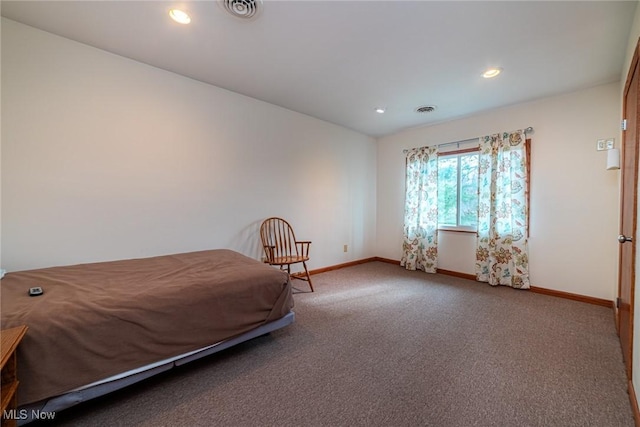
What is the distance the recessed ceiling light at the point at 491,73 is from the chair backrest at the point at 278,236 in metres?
2.81

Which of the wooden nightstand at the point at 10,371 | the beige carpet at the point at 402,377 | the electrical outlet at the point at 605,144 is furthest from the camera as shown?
the electrical outlet at the point at 605,144

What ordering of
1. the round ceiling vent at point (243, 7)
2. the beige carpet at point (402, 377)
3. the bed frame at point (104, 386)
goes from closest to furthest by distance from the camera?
the bed frame at point (104, 386), the beige carpet at point (402, 377), the round ceiling vent at point (243, 7)

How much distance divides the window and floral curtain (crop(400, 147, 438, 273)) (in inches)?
5.6

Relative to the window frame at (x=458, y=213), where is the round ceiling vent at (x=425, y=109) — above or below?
above

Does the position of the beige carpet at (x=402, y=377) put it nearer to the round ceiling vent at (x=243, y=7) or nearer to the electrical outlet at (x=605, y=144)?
the electrical outlet at (x=605, y=144)

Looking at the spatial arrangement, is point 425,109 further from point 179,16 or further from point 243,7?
point 179,16

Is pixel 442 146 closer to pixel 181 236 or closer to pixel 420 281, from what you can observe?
pixel 420 281

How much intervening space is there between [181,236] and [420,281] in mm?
3193

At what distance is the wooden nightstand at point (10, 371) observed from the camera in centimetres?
98

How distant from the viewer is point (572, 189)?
3008 millimetres

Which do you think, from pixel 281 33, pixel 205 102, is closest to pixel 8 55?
pixel 205 102

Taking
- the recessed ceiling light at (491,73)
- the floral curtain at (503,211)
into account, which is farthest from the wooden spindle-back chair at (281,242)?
the recessed ceiling light at (491,73)

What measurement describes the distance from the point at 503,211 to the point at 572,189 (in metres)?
0.70

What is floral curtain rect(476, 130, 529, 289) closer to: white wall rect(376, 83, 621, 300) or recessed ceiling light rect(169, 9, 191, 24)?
white wall rect(376, 83, 621, 300)
